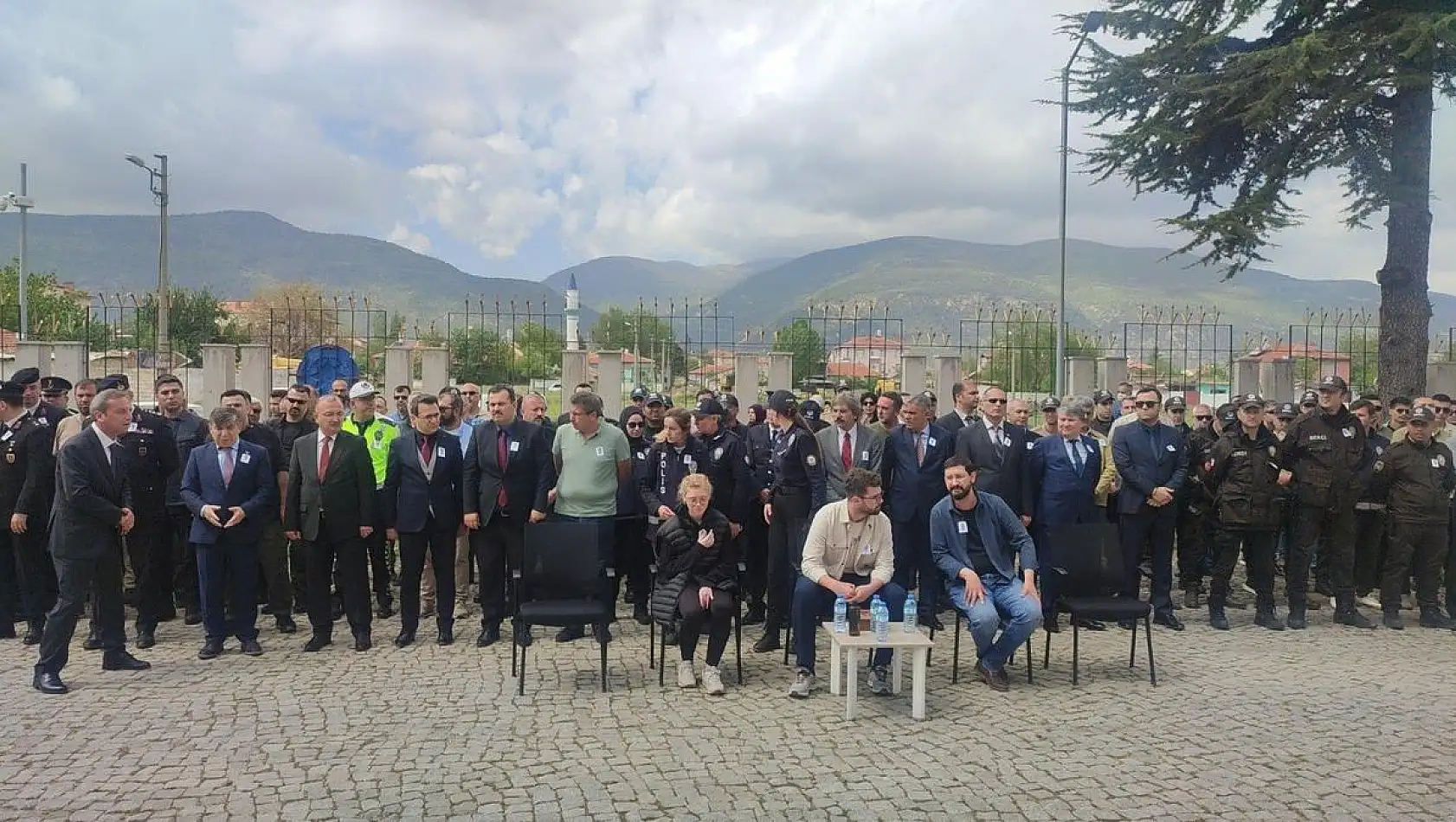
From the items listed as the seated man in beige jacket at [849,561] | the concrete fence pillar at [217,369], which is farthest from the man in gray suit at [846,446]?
the concrete fence pillar at [217,369]

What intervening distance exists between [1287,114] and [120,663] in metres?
14.4

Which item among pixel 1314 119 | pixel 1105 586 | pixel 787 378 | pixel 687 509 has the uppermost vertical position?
pixel 1314 119

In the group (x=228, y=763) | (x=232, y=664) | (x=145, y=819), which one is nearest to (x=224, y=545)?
(x=232, y=664)

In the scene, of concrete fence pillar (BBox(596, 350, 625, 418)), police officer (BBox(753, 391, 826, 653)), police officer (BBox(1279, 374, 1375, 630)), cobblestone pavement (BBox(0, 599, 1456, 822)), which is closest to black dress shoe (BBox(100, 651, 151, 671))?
cobblestone pavement (BBox(0, 599, 1456, 822))

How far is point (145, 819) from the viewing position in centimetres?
435

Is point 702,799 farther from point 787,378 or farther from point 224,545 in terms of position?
point 787,378

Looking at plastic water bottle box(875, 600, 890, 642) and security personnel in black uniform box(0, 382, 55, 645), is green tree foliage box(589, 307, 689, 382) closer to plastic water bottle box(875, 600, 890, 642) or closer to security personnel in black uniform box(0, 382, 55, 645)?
security personnel in black uniform box(0, 382, 55, 645)

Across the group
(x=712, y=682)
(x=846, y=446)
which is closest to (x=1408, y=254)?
(x=846, y=446)

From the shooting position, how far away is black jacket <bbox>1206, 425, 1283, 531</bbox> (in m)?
8.23

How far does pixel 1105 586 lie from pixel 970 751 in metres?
2.25

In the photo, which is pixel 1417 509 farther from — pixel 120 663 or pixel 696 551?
pixel 120 663

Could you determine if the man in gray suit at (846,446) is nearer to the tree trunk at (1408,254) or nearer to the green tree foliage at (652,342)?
the green tree foliage at (652,342)

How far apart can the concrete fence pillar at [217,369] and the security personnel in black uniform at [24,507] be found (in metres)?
5.00

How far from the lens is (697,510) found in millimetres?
6508
